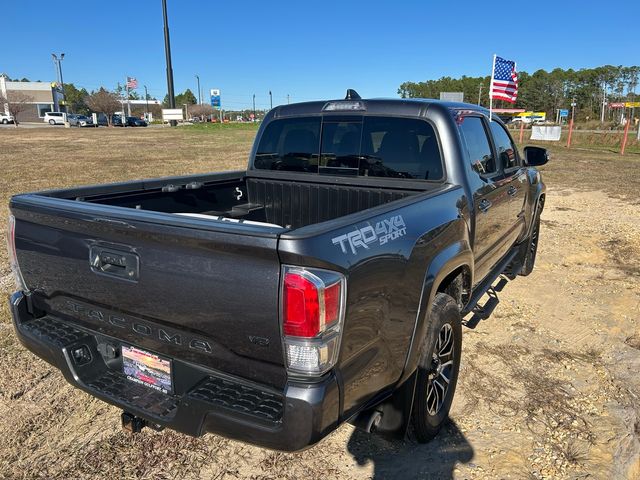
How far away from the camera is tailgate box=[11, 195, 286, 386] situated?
72.6 inches

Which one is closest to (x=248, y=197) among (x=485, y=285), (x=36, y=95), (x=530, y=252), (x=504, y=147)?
(x=485, y=285)

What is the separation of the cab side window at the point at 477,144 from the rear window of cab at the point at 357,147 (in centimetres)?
34

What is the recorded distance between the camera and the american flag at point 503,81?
15.0m

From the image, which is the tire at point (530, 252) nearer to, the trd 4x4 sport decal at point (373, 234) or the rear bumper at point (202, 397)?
the trd 4x4 sport decal at point (373, 234)

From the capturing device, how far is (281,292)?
179 cm

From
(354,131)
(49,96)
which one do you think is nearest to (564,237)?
(354,131)

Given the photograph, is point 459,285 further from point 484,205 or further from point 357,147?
point 357,147

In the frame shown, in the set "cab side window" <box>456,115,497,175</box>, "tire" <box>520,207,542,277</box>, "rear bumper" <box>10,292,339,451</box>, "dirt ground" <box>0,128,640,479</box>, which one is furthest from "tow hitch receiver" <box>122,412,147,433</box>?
"tire" <box>520,207,542,277</box>

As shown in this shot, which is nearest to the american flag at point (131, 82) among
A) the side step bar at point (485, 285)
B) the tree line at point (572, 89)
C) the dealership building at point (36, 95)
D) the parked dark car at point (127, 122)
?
the dealership building at point (36, 95)

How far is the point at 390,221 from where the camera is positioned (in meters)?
2.26

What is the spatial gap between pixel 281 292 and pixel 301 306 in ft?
0.29

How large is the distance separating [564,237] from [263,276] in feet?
23.2

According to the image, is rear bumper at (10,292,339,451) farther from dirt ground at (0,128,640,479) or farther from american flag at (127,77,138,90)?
american flag at (127,77,138,90)

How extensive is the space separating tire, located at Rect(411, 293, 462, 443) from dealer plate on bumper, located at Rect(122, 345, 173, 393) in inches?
50.1
